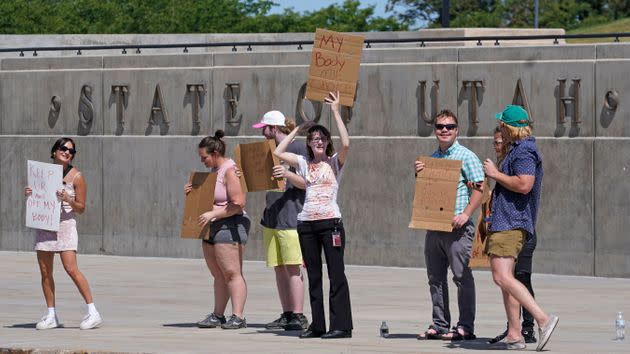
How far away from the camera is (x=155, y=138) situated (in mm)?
23953

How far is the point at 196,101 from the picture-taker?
23.6 meters

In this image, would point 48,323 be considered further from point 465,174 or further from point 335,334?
point 465,174

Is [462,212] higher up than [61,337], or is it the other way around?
[462,212]

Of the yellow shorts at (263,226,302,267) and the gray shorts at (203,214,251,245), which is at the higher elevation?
the gray shorts at (203,214,251,245)

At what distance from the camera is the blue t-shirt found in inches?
488

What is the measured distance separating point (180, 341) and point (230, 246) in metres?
1.27

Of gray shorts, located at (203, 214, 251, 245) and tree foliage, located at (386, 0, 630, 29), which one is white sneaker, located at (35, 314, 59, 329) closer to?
gray shorts, located at (203, 214, 251, 245)

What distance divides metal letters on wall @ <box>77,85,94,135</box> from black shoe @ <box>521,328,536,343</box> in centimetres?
1257

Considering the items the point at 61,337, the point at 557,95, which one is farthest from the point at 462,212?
the point at 557,95

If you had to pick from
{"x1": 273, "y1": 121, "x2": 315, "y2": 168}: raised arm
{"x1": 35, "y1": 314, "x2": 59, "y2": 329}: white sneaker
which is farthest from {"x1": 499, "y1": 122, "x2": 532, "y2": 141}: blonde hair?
{"x1": 35, "y1": 314, "x2": 59, "y2": 329}: white sneaker

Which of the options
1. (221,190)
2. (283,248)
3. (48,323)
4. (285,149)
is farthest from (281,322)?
(48,323)

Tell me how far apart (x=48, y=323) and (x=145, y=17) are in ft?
134

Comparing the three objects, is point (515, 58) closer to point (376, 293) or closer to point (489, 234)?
point (376, 293)

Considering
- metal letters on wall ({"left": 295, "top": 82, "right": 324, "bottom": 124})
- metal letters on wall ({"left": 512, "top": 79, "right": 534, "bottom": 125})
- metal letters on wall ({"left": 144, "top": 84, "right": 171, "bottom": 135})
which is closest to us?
metal letters on wall ({"left": 512, "top": 79, "right": 534, "bottom": 125})
